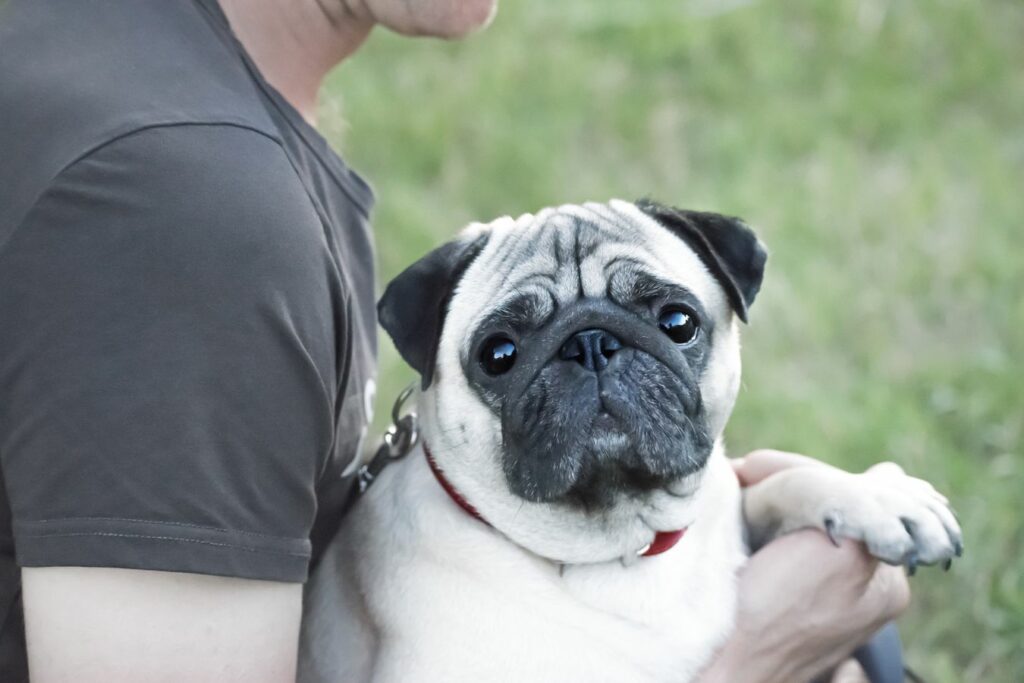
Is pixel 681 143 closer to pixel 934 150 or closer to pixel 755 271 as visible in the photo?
pixel 934 150

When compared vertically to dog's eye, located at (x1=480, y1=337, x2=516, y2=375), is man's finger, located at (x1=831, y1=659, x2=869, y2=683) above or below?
below

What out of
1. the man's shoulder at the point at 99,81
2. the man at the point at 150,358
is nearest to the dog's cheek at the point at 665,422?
the man at the point at 150,358

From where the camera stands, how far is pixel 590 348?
2.03m

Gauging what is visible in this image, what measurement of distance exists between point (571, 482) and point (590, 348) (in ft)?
0.73

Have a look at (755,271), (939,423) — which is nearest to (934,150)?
(939,423)

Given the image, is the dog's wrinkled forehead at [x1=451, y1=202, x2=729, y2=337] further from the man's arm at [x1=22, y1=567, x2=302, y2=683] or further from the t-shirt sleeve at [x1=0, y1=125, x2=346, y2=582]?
the man's arm at [x1=22, y1=567, x2=302, y2=683]

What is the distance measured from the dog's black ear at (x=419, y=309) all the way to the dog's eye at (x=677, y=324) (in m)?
0.40

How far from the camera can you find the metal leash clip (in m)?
2.41

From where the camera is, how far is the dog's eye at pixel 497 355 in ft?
6.95

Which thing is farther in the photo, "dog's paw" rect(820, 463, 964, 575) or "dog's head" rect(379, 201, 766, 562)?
"dog's paw" rect(820, 463, 964, 575)

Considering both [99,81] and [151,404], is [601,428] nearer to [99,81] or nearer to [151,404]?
[151,404]

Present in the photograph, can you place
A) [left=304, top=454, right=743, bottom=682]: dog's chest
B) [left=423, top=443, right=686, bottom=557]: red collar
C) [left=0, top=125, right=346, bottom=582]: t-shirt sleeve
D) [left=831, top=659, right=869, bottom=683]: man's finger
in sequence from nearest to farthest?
[left=0, top=125, right=346, bottom=582]: t-shirt sleeve
[left=304, top=454, right=743, bottom=682]: dog's chest
[left=423, top=443, right=686, bottom=557]: red collar
[left=831, top=659, right=869, bottom=683]: man's finger

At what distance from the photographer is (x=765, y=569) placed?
2279mm

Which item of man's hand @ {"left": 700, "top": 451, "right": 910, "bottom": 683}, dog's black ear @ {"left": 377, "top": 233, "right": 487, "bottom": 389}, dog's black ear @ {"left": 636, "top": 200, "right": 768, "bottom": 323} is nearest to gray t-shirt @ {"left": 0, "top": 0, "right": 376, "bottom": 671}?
dog's black ear @ {"left": 377, "top": 233, "right": 487, "bottom": 389}
